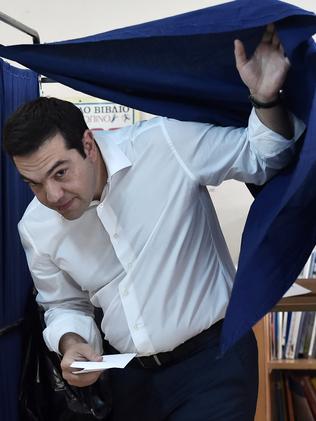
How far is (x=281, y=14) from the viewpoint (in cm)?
99

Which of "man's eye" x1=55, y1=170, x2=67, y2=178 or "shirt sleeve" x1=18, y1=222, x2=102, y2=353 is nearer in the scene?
"man's eye" x1=55, y1=170, x2=67, y2=178

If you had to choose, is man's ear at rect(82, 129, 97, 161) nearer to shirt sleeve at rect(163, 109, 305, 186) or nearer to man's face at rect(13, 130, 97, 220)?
man's face at rect(13, 130, 97, 220)

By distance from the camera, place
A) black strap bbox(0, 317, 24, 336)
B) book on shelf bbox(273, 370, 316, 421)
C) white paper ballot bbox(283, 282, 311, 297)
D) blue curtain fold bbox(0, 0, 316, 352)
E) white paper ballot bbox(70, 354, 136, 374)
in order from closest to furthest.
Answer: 1. blue curtain fold bbox(0, 0, 316, 352)
2. white paper ballot bbox(70, 354, 136, 374)
3. black strap bbox(0, 317, 24, 336)
4. white paper ballot bbox(283, 282, 311, 297)
5. book on shelf bbox(273, 370, 316, 421)

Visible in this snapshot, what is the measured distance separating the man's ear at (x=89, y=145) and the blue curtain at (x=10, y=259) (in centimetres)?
31

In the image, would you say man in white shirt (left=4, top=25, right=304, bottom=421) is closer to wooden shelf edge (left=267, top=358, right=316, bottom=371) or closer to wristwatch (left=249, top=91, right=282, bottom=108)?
wristwatch (left=249, top=91, right=282, bottom=108)

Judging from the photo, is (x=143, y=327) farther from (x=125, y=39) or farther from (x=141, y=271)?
(x=125, y=39)

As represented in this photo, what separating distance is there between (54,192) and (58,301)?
1.24ft

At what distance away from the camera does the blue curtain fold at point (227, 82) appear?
1.04 m

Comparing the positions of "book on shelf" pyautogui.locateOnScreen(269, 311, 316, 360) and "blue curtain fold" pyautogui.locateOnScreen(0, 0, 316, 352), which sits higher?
"blue curtain fold" pyautogui.locateOnScreen(0, 0, 316, 352)

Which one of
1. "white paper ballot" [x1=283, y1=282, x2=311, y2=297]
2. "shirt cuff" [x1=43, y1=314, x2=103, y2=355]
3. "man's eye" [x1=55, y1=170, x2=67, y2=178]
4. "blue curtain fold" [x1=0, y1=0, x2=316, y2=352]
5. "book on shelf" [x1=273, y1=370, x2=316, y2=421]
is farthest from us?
"book on shelf" [x1=273, y1=370, x2=316, y2=421]

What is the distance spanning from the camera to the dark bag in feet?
5.31

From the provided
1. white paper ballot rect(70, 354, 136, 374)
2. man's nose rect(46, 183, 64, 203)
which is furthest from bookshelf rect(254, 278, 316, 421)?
man's nose rect(46, 183, 64, 203)

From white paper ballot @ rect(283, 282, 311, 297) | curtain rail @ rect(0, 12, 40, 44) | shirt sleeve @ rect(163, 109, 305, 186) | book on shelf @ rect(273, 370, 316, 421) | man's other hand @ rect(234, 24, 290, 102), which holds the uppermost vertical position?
curtain rail @ rect(0, 12, 40, 44)

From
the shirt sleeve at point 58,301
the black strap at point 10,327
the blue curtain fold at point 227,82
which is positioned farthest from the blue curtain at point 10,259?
the blue curtain fold at point 227,82
